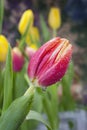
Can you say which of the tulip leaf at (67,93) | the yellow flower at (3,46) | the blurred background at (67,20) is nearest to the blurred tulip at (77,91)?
the blurred background at (67,20)

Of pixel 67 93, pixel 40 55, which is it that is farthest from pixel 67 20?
pixel 40 55

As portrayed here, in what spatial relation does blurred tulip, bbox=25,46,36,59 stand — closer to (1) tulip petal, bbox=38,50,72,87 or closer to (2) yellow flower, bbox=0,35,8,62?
(2) yellow flower, bbox=0,35,8,62

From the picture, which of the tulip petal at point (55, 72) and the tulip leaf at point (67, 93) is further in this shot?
the tulip leaf at point (67, 93)

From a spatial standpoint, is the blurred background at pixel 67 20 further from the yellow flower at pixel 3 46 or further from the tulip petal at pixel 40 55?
the tulip petal at pixel 40 55

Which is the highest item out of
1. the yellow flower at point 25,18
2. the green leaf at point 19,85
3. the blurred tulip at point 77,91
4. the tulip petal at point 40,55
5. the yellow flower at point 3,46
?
the blurred tulip at point 77,91

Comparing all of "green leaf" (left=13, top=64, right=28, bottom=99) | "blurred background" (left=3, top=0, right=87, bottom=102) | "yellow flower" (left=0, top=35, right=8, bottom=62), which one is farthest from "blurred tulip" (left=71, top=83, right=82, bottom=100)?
"yellow flower" (left=0, top=35, right=8, bottom=62)

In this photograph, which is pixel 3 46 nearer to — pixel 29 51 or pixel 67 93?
pixel 29 51
